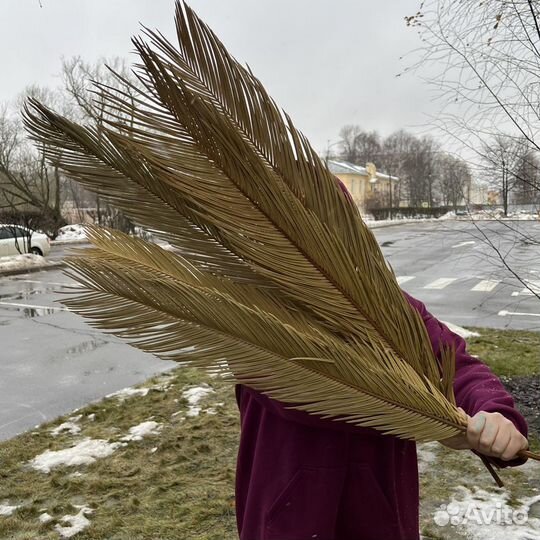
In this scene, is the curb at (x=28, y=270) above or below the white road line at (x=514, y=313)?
above

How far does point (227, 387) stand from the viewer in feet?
19.1

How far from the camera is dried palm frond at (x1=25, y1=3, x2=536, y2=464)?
888 mm

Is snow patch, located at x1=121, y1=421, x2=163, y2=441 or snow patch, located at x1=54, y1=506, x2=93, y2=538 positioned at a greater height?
snow patch, located at x1=121, y1=421, x2=163, y2=441

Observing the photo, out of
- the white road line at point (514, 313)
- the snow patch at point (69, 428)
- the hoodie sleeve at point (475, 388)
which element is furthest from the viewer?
the white road line at point (514, 313)

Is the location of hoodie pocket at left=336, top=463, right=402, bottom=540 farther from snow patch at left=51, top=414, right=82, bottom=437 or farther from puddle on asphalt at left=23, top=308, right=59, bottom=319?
puddle on asphalt at left=23, top=308, right=59, bottom=319

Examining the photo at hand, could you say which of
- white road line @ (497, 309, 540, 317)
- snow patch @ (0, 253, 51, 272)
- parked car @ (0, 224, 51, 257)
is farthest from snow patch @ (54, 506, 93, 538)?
parked car @ (0, 224, 51, 257)

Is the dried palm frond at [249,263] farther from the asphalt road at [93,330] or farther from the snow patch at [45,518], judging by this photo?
the snow patch at [45,518]

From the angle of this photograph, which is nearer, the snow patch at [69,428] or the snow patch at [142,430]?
the snow patch at [142,430]

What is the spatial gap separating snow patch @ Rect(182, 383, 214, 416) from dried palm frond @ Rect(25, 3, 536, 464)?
4.29 metres

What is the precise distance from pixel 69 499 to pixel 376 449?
2.91m

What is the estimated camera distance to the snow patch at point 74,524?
3.18 m

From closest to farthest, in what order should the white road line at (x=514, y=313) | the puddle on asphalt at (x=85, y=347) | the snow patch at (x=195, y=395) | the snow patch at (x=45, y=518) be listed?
the snow patch at (x=45, y=518) → the snow patch at (x=195, y=395) → the puddle on asphalt at (x=85, y=347) → the white road line at (x=514, y=313)

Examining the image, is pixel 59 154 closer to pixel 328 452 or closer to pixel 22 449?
pixel 328 452

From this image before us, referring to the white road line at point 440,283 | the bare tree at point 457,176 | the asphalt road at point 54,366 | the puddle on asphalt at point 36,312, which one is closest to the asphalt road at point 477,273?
the white road line at point 440,283
